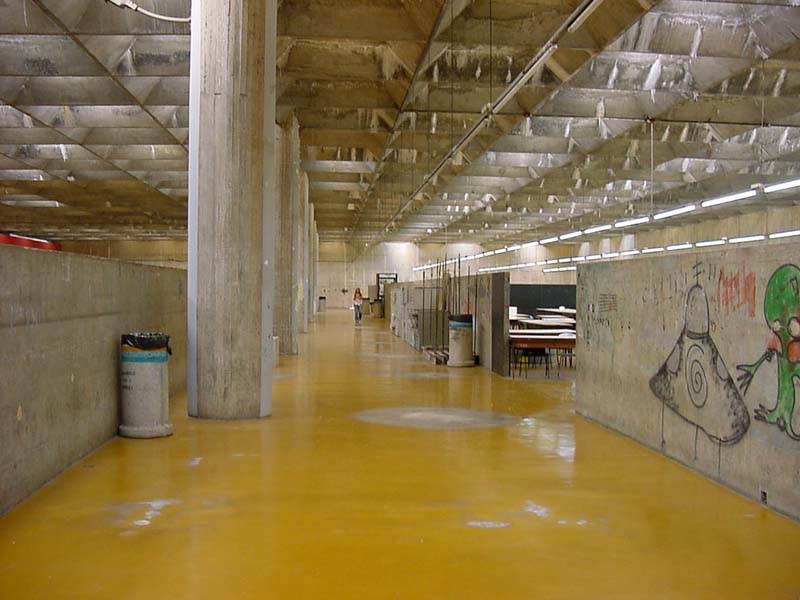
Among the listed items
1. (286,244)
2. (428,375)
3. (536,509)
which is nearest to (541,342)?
(428,375)

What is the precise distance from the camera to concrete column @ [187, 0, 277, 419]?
8883 mm

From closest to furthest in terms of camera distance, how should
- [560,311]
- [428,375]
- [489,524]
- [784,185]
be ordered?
[489,524]
[784,185]
[428,375]
[560,311]

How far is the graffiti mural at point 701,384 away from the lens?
6.06 meters

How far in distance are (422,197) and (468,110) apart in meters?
15.4

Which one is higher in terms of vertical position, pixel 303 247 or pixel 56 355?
pixel 303 247

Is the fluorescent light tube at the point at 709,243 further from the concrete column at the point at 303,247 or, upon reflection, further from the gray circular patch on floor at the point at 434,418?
the concrete column at the point at 303,247

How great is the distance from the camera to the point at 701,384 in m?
6.55

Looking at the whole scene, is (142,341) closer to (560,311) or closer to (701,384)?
(701,384)

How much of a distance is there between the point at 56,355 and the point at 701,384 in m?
5.39

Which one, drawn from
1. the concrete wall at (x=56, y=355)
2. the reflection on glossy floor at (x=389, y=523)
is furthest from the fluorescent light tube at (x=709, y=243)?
the concrete wall at (x=56, y=355)

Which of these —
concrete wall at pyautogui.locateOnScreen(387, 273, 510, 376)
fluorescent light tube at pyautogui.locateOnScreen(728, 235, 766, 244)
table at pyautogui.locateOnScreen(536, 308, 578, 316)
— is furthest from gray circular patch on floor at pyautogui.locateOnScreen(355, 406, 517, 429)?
table at pyautogui.locateOnScreen(536, 308, 578, 316)

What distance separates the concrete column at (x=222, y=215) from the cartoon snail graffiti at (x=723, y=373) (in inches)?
183

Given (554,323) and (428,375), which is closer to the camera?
(428,375)

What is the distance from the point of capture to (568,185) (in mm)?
26531
